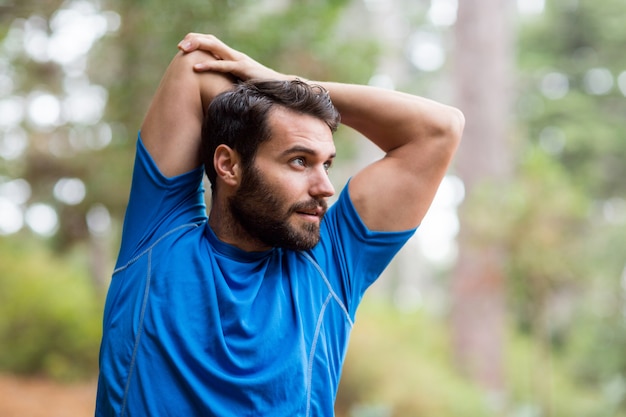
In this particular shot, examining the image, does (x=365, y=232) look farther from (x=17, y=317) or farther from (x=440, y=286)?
(x=440, y=286)

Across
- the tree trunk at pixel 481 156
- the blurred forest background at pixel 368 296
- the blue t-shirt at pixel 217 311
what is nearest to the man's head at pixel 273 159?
the blue t-shirt at pixel 217 311

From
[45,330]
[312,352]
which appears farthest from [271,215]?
[45,330]

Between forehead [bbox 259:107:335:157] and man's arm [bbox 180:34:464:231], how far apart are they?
0.68 feet

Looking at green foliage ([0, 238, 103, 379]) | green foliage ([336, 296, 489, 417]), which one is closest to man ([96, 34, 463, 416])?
green foliage ([336, 296, 489, 417])

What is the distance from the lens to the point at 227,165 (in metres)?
2.09

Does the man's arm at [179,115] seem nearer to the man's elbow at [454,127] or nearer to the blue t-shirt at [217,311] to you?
the blue t-shirt at [217,311]

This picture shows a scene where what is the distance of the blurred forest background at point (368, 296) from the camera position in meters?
6.84

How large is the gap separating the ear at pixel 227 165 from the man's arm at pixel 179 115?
0.36ft

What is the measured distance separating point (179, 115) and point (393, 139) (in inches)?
23.4

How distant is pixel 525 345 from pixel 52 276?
7.10 meters

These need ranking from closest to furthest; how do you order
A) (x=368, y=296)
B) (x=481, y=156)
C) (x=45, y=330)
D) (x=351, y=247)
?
(x=351, y=247) < (x=45, y=330) < (x=481, y=156) < (x=368, y=296)

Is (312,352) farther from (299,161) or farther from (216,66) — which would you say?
(216,66)

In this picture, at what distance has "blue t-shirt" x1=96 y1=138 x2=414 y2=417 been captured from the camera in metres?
1.91

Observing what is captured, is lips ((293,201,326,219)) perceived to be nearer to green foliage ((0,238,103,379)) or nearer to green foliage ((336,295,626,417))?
green foliage ((336,295,626,417))
